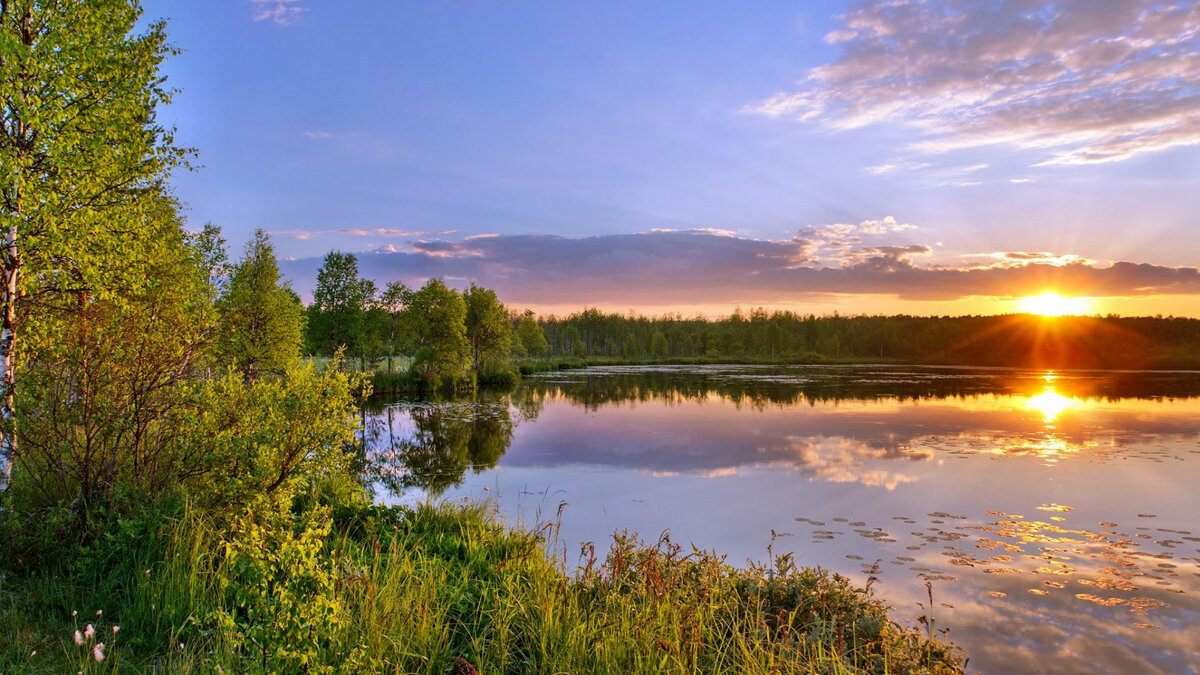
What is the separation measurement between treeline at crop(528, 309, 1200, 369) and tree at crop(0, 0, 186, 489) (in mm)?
100048

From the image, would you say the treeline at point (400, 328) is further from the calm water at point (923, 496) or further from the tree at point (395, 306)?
the calm water at point (923, 496)

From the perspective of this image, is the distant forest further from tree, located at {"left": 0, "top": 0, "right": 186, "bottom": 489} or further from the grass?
the grass

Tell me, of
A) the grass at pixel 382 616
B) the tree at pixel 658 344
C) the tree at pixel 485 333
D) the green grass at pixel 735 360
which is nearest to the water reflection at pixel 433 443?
the grass at pixel 382 616

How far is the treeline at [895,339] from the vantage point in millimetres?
100812

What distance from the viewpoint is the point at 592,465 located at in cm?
1712

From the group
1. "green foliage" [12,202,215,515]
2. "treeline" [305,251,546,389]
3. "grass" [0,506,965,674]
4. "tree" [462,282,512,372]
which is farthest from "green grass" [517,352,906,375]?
"grass" [0,506,965,674]

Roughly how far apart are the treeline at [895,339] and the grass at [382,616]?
10277 centimetres

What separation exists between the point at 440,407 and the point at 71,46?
81.3ft

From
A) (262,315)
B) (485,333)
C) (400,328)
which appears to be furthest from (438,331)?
(262,315)

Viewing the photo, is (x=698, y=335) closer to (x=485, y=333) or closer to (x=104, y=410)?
(x=485, y=333)

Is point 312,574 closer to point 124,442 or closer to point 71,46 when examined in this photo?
point 124,442

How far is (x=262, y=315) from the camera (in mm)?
31109

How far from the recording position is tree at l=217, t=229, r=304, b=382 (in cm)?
3000

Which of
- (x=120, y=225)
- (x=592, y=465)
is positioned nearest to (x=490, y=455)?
(x=592, y=465)
